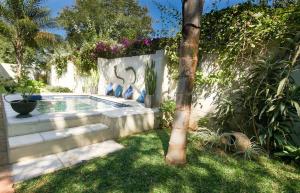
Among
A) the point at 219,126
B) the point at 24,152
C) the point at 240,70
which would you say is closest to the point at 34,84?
the point at 24,152

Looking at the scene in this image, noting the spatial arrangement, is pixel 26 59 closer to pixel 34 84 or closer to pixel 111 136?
pixel 34 84

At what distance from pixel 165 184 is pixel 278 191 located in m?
1.60

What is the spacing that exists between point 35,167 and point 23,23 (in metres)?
12.6

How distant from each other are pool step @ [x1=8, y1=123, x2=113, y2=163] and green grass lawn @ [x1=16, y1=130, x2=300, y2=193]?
0.91 metres

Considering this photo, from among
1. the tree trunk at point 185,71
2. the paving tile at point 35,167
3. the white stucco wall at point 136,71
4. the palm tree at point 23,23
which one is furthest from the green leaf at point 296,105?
the palm tree at point 23,23

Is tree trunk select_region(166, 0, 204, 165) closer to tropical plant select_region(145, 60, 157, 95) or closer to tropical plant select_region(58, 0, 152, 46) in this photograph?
tropical plant select_region(145, 60, 157, 95)

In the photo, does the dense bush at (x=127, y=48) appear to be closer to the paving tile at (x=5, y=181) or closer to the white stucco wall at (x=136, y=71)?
the white stucco wall at (x=136, y=71)

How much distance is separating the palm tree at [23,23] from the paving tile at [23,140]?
11.6m

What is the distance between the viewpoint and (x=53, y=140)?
4.29 m

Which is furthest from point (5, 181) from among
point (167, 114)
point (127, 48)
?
point (127, 48)

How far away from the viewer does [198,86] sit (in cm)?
616

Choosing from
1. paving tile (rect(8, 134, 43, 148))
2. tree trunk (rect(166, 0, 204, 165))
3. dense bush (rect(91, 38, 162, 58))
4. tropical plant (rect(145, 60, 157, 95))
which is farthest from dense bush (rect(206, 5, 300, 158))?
paving tile (rect(8, 134, 43, 148))

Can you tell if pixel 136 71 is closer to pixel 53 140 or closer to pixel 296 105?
pixel 53 140

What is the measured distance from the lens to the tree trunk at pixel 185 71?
3244 mm
